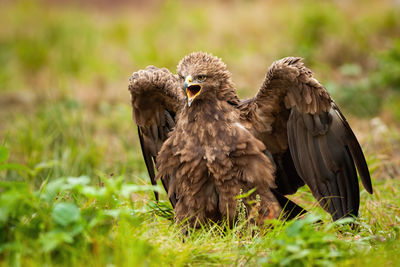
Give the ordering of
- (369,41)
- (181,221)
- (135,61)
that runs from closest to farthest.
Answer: (181,221) < (369,41) < (135,61)

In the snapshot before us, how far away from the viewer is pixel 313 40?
31.2ft

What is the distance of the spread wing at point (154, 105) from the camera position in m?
3.84

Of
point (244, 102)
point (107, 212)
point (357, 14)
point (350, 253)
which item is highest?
point (357, 14)

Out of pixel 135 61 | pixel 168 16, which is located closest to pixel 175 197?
pixel 135 61

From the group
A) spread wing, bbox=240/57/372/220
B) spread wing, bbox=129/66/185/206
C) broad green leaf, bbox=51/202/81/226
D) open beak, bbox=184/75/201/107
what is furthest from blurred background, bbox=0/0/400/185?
broad green leaf, bbox=51/202/81/226

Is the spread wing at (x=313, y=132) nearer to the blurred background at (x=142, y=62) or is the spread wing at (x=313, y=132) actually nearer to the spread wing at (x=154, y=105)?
the spread wing at (x=154, y=105)

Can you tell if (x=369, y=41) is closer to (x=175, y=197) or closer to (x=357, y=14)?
(x=357, y=14)

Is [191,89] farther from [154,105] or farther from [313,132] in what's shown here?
[313,132]

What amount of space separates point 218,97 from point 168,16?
904 centimetres

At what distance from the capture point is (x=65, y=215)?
2439 mm

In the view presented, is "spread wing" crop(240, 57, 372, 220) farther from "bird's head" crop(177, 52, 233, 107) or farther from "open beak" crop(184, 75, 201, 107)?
"open beak" crop(184, 75, 201, 107)

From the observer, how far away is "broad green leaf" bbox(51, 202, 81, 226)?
Answer: 243cm

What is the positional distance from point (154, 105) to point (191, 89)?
1.78ft

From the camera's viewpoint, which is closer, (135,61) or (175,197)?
(175,197)
